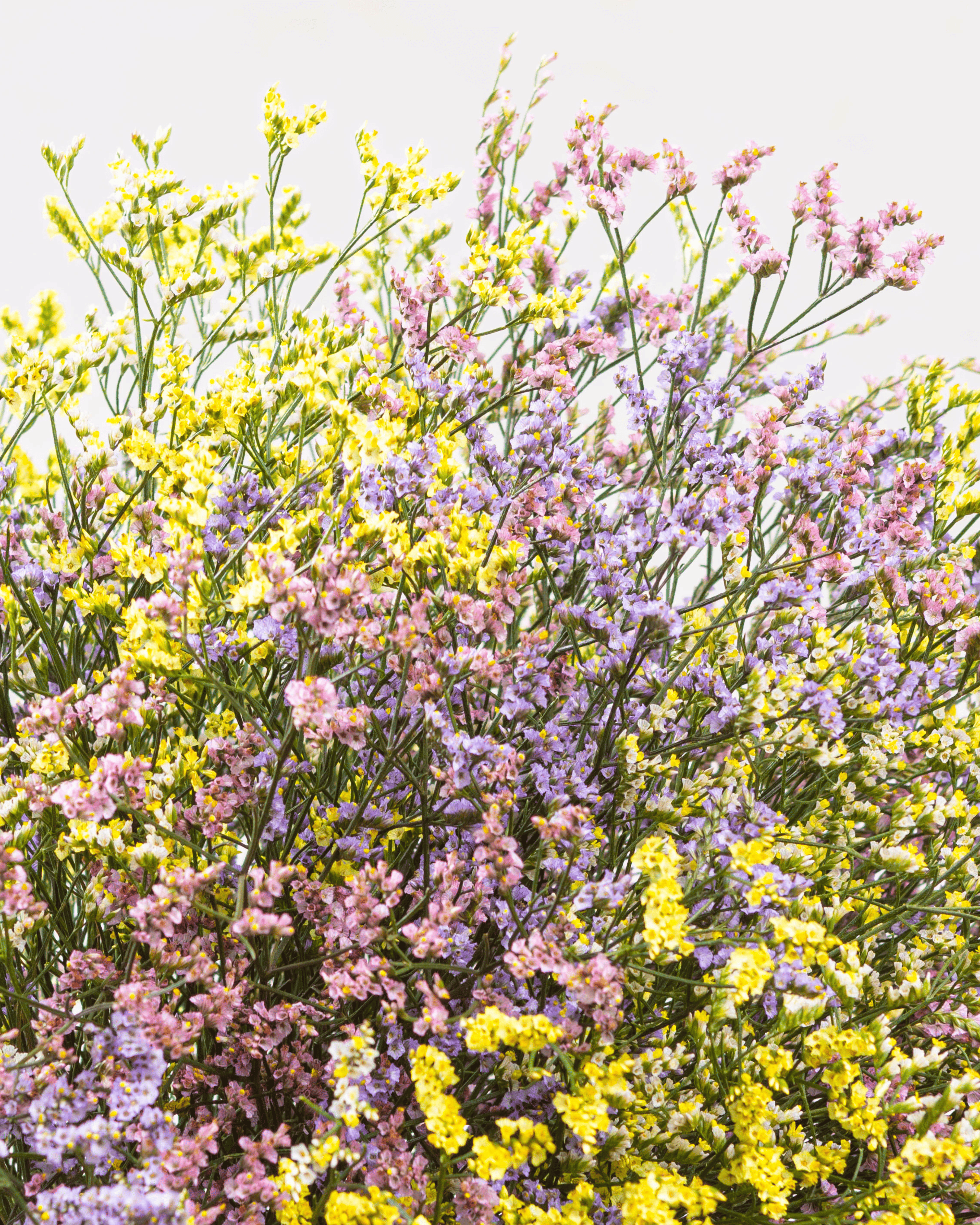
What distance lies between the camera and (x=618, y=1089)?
1313 mm

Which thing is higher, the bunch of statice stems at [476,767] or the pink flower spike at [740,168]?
the pink flower spike at [740,168]

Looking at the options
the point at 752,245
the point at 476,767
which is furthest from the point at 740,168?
the point at 476,767

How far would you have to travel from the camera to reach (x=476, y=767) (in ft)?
5.04

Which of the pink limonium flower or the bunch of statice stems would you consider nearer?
the bunch of statice stems

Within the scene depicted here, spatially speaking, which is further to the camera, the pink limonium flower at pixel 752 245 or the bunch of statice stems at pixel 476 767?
the pink limonium flower at pixel 752 245

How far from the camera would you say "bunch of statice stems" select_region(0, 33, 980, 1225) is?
1.37 metres

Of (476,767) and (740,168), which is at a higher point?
(740,168)

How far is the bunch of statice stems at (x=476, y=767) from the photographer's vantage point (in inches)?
54.1

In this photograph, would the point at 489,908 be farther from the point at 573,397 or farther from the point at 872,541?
the point at 573,397

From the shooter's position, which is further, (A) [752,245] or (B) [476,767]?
(A) [752,245]

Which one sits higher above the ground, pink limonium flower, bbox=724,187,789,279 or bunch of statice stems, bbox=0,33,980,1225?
pink limonium flower, bbox=724,187,789,279

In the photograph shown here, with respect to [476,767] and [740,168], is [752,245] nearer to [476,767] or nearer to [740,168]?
[740,168]

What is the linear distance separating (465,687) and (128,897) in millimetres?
619

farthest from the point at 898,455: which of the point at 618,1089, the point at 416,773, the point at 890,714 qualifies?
the point at 618,1089
